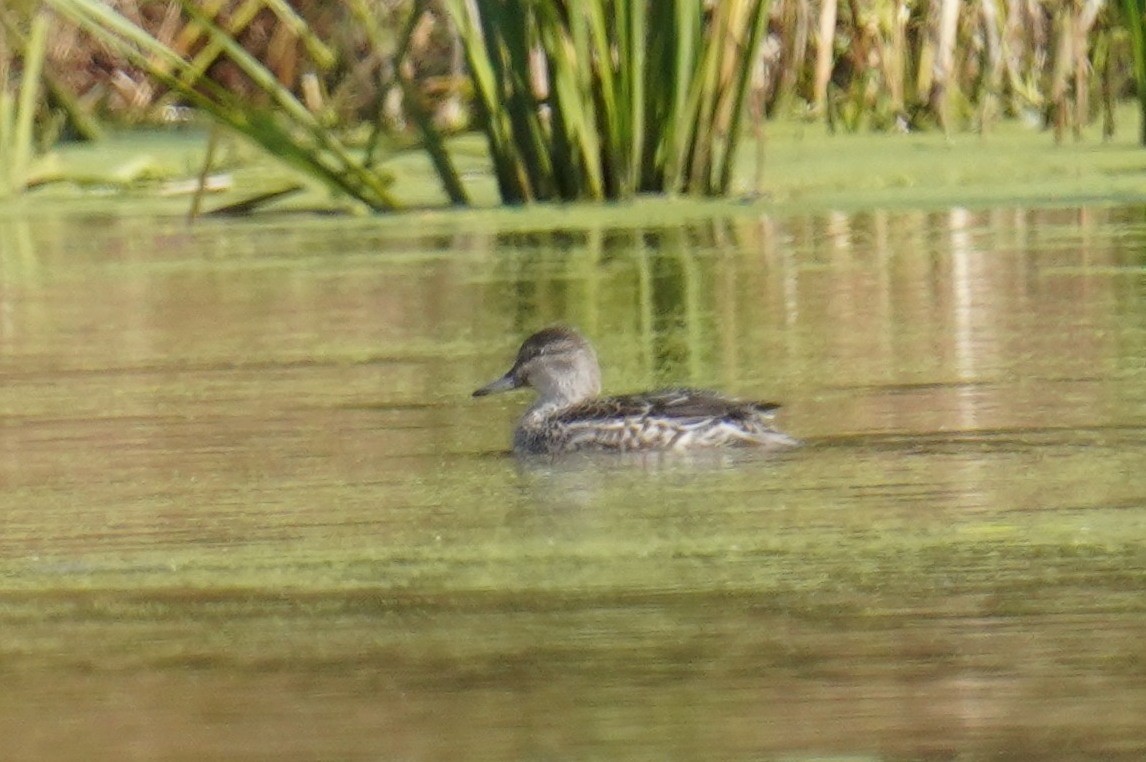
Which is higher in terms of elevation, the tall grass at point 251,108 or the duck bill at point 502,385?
the tall grass at point 251,108

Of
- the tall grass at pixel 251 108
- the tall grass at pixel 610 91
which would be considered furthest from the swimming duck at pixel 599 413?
the tall grass at pixel 610 91

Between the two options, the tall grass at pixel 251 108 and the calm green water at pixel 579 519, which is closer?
the calm green water at pixel 579 519

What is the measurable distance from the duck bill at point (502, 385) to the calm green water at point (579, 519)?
8 cm

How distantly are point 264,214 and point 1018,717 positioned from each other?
24.6 ft

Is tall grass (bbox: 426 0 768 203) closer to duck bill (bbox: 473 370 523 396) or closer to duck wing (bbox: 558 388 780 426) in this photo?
duck bill (bbox: 473 370 523 396)

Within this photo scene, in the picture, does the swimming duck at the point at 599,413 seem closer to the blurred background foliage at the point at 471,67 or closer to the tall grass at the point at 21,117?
the blurred background foliage at the point at 471,67

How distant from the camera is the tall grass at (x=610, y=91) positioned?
8.80m

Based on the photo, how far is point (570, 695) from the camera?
10.7ft

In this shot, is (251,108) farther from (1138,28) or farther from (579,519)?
(579,519)

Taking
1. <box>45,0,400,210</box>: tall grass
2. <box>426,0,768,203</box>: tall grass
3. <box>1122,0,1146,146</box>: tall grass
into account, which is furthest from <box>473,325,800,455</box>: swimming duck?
<box>1122,0,1146,146</box>: tall grass

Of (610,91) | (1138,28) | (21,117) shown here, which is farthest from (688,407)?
(21,117)

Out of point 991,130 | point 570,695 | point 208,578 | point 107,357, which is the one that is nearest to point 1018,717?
point 570,695

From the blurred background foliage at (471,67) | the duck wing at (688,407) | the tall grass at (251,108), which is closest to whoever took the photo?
the duck wing at (688,407)

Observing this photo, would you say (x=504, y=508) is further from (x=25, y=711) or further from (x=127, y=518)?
(x=25, y=711)
